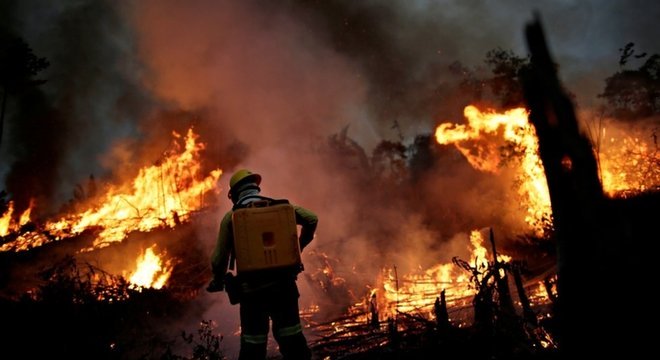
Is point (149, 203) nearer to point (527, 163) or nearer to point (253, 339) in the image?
point (253, 339)

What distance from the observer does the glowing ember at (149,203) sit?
45.9 ft

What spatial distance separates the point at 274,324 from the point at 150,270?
38.0ft

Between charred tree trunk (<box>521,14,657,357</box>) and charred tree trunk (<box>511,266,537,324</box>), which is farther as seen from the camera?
charred tree trunk (<box>511,266,537,324</box>)

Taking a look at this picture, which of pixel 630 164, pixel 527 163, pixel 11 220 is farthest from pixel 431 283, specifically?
pixel 11 220

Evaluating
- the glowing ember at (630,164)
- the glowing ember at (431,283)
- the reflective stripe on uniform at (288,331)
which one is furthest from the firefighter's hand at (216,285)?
the glowing ember at (630,164)

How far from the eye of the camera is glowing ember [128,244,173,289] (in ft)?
41.0

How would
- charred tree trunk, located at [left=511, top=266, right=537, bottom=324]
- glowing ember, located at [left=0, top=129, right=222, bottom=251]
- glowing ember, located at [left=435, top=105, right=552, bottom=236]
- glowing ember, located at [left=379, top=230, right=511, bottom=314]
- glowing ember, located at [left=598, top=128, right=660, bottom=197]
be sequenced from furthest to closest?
1. glowing ember, located at [left=435, top=105, right=552, bottom=236]
2. glowing ember, located at [left=0, top=129, right=222, bottom=251]
3. glowing ember, located at [left=598, top=128, right=660, bottom=197]
4. glowing ember, located at [left=379, top=230, right=511, bottom=314]
5. charred tree trunk, located at [left=511, top=266, right=537, bottom=324]

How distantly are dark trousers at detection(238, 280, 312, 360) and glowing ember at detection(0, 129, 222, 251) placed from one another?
12679 mm

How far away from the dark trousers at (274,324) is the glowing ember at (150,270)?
10.3 m

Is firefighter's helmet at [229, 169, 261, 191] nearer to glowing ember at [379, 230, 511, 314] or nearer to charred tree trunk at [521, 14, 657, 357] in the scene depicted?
charred tree trunk at [521, 14, 657, 357]

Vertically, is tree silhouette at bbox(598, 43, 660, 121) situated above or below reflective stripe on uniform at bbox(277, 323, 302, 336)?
above

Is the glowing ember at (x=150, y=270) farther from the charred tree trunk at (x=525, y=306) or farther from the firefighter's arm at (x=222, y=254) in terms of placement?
the charred tree trunk at (x=525, y=306)

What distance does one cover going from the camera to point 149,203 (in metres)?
19.2

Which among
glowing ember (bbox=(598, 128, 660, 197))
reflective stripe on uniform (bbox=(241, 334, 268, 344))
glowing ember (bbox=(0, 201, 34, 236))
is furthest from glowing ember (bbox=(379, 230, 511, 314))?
glowing ember (bbox=(0, 201, 34, 236))
